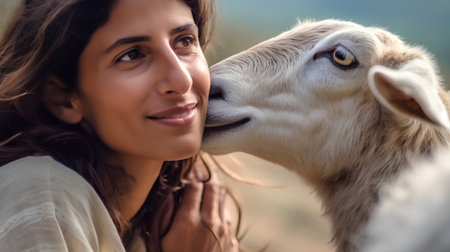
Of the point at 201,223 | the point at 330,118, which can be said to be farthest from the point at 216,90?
the point at 201,223

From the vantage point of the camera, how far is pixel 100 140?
1600mm

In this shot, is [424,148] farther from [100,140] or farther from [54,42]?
[54,42]

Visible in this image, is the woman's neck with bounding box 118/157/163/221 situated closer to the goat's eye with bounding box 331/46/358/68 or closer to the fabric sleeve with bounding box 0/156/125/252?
the fabric sleeve with bounding box 0/156/125/252

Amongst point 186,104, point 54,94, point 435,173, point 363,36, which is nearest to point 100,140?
point 54,94

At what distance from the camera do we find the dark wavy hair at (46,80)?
4.82ft

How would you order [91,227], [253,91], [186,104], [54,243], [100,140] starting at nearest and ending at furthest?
[54,243], [91,227], [186,104], [100,140], [253,91]

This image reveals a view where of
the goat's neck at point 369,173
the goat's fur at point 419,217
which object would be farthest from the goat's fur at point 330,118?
the goat's fur at point 419,217

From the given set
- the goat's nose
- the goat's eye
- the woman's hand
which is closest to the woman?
the goat's nose

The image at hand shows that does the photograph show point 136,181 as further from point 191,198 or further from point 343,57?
point 343,57

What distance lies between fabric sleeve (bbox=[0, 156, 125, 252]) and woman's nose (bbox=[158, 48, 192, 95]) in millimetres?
286

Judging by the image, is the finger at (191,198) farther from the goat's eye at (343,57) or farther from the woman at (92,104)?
the goat's eye at (343,57)

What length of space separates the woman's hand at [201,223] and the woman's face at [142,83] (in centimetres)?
38

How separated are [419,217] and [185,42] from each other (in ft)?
3.26

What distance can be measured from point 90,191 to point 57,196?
10 cm
